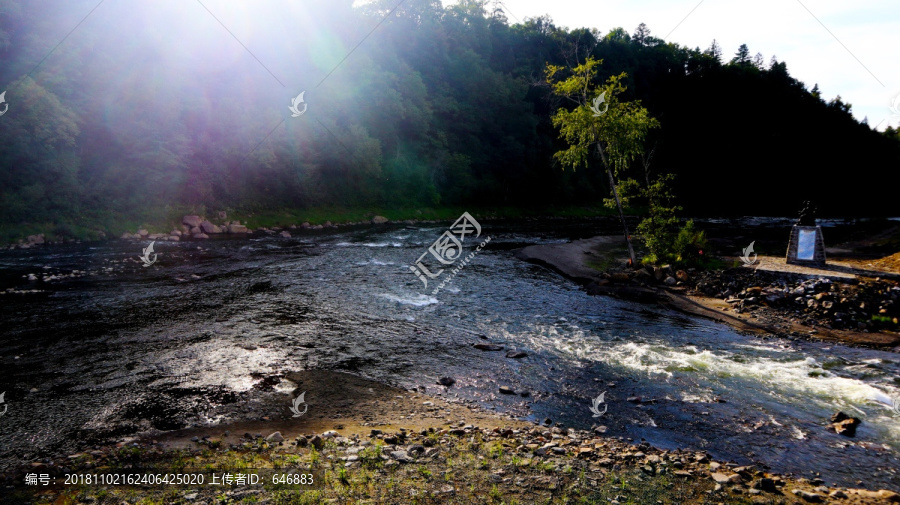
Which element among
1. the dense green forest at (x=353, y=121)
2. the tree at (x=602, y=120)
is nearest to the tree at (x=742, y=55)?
the dense green forest at (x=353, y=121)

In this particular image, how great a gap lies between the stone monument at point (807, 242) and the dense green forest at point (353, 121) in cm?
932

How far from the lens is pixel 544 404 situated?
10.6 metres

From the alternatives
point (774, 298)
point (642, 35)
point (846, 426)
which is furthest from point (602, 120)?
point (642, 35)

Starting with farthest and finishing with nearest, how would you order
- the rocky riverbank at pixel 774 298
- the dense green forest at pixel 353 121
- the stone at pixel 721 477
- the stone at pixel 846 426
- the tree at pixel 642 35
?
1. the tree at pixel 642 35
2. the dense green forest at pixel 353 121
3. the rocky riverbank at pixel 774 298
4. the stone at pixel 846 426
5. the stone at pixel 721 477

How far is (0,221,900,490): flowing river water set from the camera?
899 centimetres

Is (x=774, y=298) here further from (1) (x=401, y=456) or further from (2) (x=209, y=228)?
(2) (x=209, y=228)

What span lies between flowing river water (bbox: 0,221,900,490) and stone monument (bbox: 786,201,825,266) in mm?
8502

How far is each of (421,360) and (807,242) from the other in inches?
802

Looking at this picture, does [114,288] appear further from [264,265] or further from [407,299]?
[407,299]

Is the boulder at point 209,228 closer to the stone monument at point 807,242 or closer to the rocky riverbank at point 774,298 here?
the rocky riverbank at point 774,298

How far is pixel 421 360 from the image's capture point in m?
13.2

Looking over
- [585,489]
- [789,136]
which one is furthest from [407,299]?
[789,136]

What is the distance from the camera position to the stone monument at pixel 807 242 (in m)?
21.5

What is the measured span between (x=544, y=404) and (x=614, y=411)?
1.55 m
